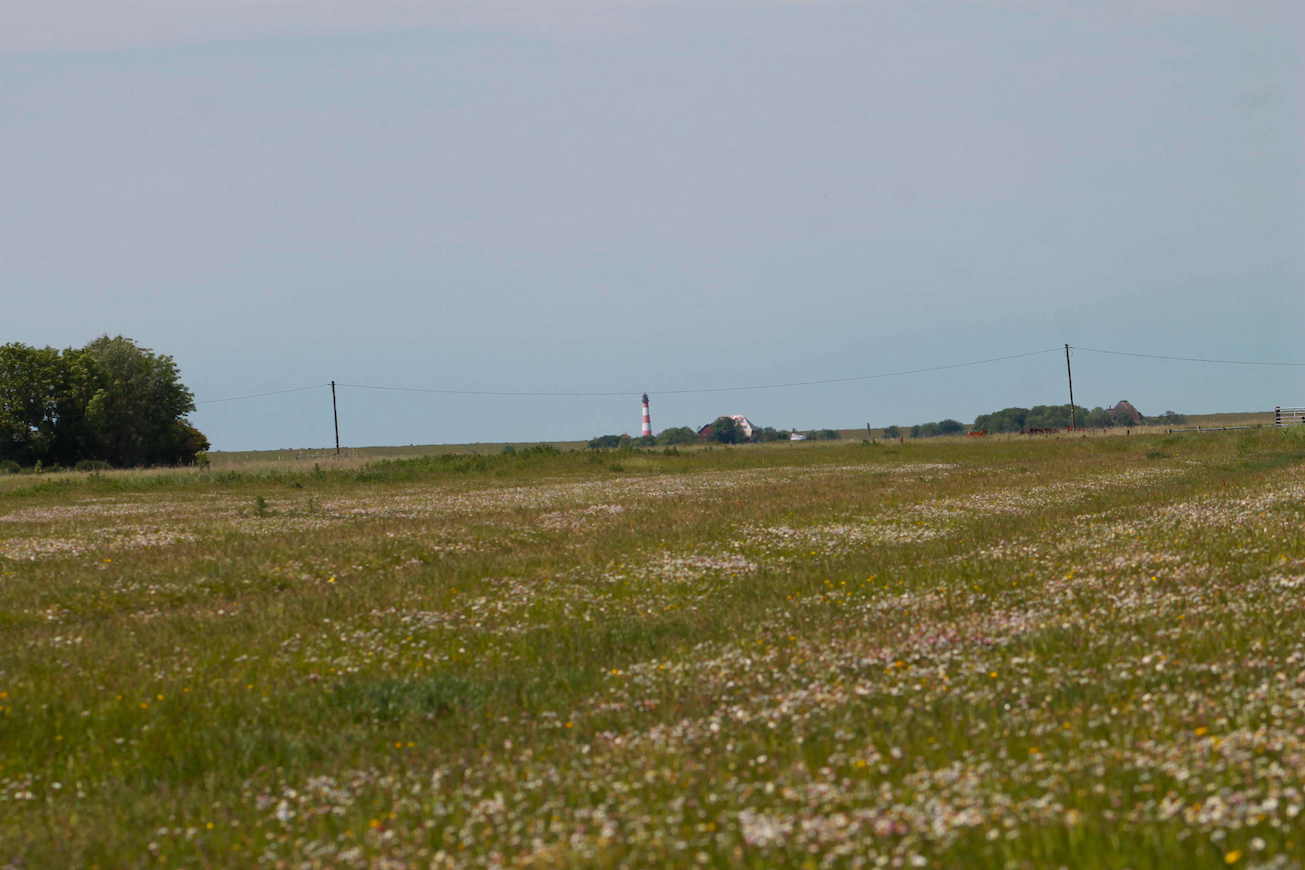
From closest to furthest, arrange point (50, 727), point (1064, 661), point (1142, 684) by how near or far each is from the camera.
Answer: point (1142, 684) → point (1064, 661) → point (50, 727)

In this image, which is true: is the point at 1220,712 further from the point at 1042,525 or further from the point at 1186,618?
the point at 1042,525

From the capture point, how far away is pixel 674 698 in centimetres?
1068

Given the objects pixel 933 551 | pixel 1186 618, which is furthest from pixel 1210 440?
pixel 1186 618

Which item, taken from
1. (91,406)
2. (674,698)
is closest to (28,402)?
(91,406)

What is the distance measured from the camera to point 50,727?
1166 centimetres

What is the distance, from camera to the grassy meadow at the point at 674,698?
6254mm

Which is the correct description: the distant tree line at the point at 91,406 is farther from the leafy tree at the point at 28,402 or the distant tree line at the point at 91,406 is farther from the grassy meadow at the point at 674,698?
the grassy meadow at the point at 674,698

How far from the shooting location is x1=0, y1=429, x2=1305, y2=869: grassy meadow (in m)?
6.25

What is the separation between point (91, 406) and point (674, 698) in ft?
318

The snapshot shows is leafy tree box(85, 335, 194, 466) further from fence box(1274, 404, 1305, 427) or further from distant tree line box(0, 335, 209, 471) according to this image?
fence box(1274, 404, 1305, 427)

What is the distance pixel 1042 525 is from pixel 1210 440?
2353 inches

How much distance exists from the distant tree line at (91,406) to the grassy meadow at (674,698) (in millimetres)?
75787

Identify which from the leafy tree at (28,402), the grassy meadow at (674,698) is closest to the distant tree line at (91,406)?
the leafy tree at (28,402)

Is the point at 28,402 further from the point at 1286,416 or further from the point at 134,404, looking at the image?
the point at 1286,416
